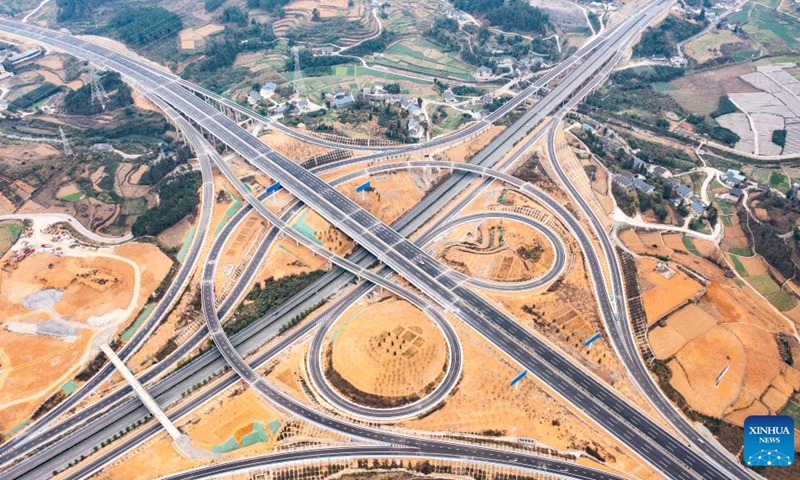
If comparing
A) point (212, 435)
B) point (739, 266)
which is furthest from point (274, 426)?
point (739, 266)

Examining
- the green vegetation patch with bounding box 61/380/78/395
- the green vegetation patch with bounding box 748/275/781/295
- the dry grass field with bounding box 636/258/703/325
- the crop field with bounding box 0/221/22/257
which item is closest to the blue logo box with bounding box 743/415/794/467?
the dry grass field with bounding box 636/258/703/325

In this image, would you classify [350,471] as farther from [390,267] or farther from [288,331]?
[390,267]

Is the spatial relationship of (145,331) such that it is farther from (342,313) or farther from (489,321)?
(489,321)

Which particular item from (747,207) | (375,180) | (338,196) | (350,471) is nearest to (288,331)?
(350,471)

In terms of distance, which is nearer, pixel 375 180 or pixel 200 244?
pixel 200 244

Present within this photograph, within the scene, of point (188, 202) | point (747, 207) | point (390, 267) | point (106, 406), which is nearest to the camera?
point (106, 406)

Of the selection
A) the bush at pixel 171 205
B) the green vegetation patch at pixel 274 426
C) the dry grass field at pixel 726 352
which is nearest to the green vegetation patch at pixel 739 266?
the dry grass field at pixel 726 352

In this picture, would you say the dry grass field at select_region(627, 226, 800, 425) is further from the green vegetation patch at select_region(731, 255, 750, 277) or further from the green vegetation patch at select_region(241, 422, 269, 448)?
the green vegetation patch at select_region(241, 422, 269, 448)

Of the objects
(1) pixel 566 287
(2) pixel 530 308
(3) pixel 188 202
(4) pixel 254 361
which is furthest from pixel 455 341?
(3) pixel 188 202

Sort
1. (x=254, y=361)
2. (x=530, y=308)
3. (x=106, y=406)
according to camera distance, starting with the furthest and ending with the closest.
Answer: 1. (x=530, y=308)
2. (x=254, y=361)
3. (x=106, y=406)
